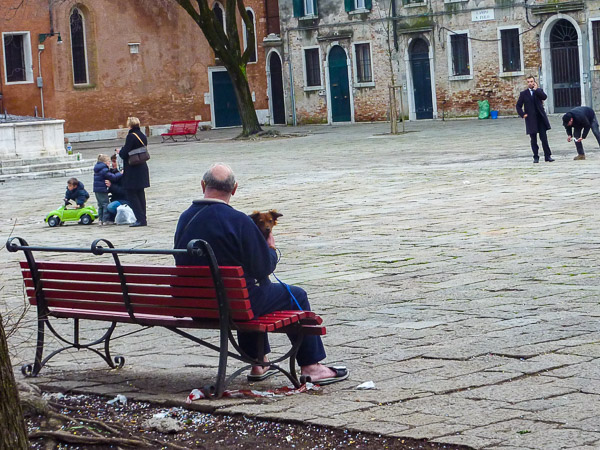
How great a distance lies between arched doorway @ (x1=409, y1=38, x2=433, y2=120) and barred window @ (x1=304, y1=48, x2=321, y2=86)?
489 centimetres

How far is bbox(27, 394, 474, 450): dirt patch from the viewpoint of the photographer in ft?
16.7

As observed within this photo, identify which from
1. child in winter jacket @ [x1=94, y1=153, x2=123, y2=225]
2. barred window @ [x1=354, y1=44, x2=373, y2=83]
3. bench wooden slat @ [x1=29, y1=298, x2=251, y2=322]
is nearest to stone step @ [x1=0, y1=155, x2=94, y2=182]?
child in winter jacket @ [x1=94, y1=153, x2=123, y2=225]

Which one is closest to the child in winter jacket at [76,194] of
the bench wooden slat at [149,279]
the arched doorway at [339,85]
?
the bench wooden slat at [149,279]

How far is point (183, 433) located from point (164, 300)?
1.04 meters

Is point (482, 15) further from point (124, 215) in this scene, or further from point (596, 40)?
point (124, 215)

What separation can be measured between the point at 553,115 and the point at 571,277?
96.9ft

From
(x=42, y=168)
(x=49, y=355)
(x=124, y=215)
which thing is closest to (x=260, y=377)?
(x=49, y=355)

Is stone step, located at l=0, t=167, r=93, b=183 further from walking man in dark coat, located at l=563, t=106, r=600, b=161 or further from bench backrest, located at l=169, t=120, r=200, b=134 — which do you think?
bench backrest, located at l=169, t=120, r=200, b=134

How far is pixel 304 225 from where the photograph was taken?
561 inches

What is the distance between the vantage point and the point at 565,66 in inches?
1512

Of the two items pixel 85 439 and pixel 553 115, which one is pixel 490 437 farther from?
pixel 553 115

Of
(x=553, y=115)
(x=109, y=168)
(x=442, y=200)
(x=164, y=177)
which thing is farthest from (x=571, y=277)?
(x=553, y=115)

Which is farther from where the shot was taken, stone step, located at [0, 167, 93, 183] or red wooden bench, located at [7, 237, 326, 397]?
stone step, located at [0, 167, 93, 183]

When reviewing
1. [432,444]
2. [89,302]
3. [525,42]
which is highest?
[525,42]
